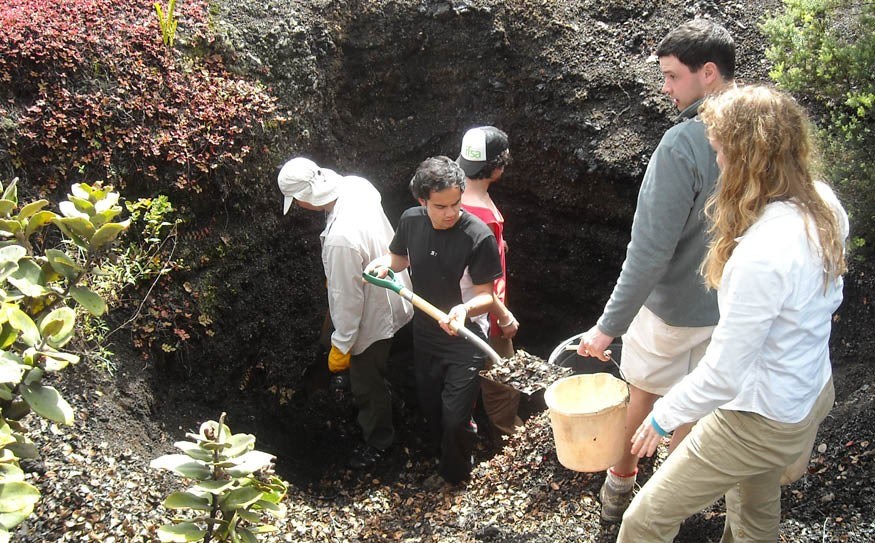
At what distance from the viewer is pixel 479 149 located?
14.0ft

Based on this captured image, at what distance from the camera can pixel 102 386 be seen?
405 cm

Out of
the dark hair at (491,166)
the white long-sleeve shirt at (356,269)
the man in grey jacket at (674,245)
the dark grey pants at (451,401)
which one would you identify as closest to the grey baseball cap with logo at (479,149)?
the dark hair at (491,166)

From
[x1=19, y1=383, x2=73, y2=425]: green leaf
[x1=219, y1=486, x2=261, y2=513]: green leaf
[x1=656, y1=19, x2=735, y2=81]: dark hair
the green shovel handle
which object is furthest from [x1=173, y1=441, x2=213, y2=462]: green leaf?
[x1=656, y1=19, x2=735, y2=81]: dark hair

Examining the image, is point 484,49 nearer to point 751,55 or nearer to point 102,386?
point 751,55

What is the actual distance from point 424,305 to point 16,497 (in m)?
2.21

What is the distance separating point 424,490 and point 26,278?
2.84m

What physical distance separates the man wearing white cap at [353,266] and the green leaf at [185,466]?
187 centimetres

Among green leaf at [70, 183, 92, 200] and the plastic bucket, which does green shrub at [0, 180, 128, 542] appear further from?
the plastic bucket

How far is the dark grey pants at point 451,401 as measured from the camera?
423cm

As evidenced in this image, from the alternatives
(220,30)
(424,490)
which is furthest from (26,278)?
(220,30)

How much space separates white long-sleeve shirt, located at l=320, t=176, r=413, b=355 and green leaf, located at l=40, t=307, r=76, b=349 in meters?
1.93

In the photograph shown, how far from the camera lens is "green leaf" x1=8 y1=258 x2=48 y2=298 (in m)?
2.49

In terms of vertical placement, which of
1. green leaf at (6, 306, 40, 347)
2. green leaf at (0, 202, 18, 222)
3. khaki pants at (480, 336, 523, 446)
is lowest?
khaki pants at (480, 336, 523, 446)

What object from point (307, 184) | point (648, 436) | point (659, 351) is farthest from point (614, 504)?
point (307, 184)
